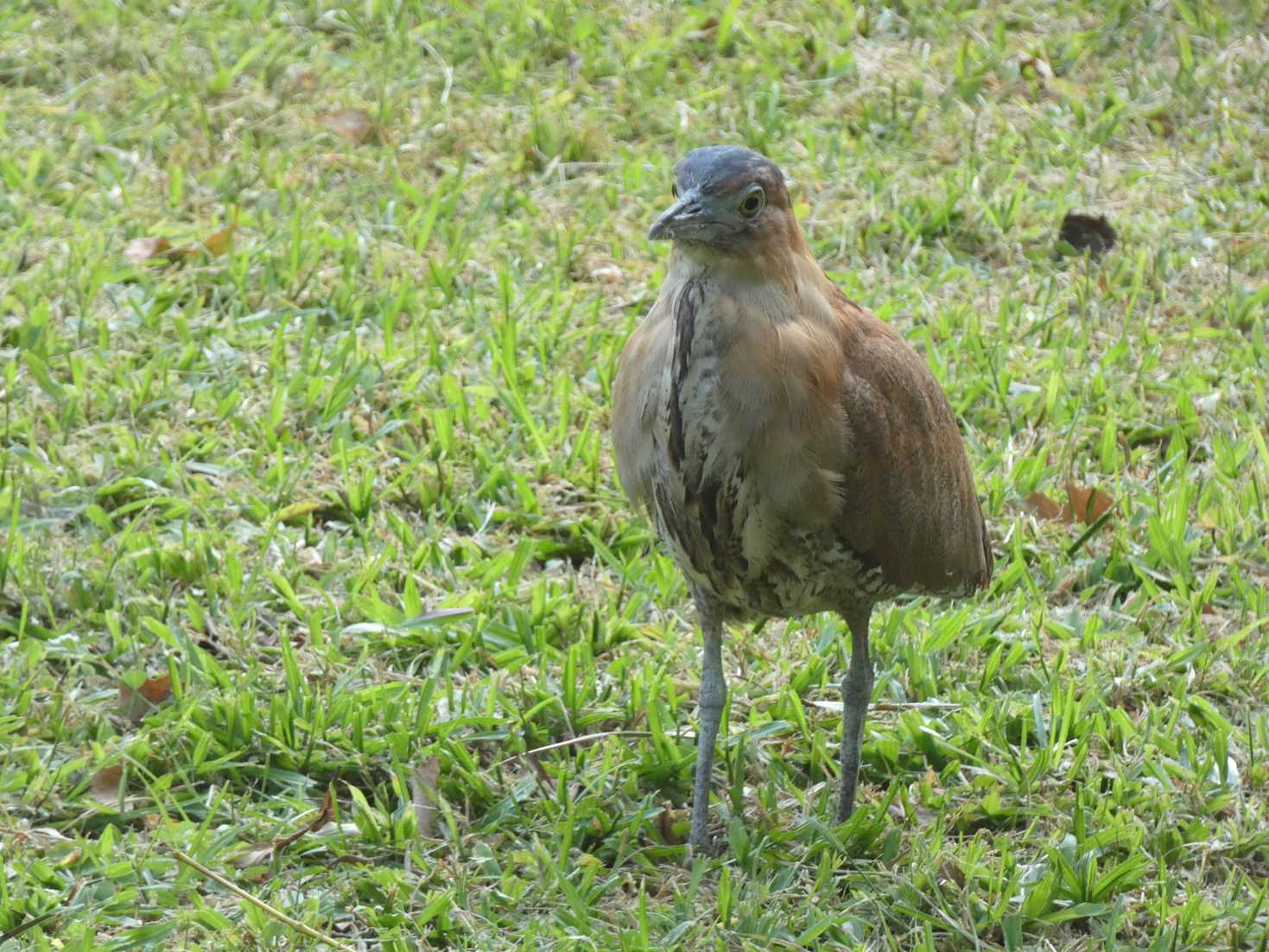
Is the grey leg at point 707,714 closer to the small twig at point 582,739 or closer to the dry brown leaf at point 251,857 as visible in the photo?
the small twig at point 582,739

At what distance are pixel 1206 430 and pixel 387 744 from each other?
3129 millimetres

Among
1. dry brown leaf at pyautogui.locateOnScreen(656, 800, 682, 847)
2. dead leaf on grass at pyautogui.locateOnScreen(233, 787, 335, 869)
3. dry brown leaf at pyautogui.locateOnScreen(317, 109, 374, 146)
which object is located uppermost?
dry brown leaf at pyautogui.locateOnScreen(317, 109, 374, 146)

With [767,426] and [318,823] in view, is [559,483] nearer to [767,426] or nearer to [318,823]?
[318,823]

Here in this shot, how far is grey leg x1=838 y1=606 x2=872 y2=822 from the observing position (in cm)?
417

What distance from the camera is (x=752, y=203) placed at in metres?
3.60

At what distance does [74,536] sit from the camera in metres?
5.05

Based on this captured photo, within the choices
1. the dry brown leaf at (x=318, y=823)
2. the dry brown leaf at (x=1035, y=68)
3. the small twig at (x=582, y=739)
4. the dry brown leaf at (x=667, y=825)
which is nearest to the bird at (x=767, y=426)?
the dry brown leaf at (x=667, y=825)

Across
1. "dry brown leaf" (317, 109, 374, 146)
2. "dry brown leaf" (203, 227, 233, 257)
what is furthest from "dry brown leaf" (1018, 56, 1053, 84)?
"dry brown leaf" (203, 227, 233, 257)

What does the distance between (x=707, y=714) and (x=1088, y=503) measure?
1.88 meters

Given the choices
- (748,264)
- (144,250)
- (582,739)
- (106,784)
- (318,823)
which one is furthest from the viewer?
(144,250)

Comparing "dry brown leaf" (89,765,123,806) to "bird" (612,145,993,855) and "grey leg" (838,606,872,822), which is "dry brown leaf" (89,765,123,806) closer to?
"bird" (612,145,993,855)

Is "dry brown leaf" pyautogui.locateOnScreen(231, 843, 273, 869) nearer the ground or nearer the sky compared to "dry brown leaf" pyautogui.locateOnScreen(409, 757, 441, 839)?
nearer the ground

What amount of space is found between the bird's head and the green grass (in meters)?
1.46

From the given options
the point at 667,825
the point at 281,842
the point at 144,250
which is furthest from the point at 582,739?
the point at 144,250
